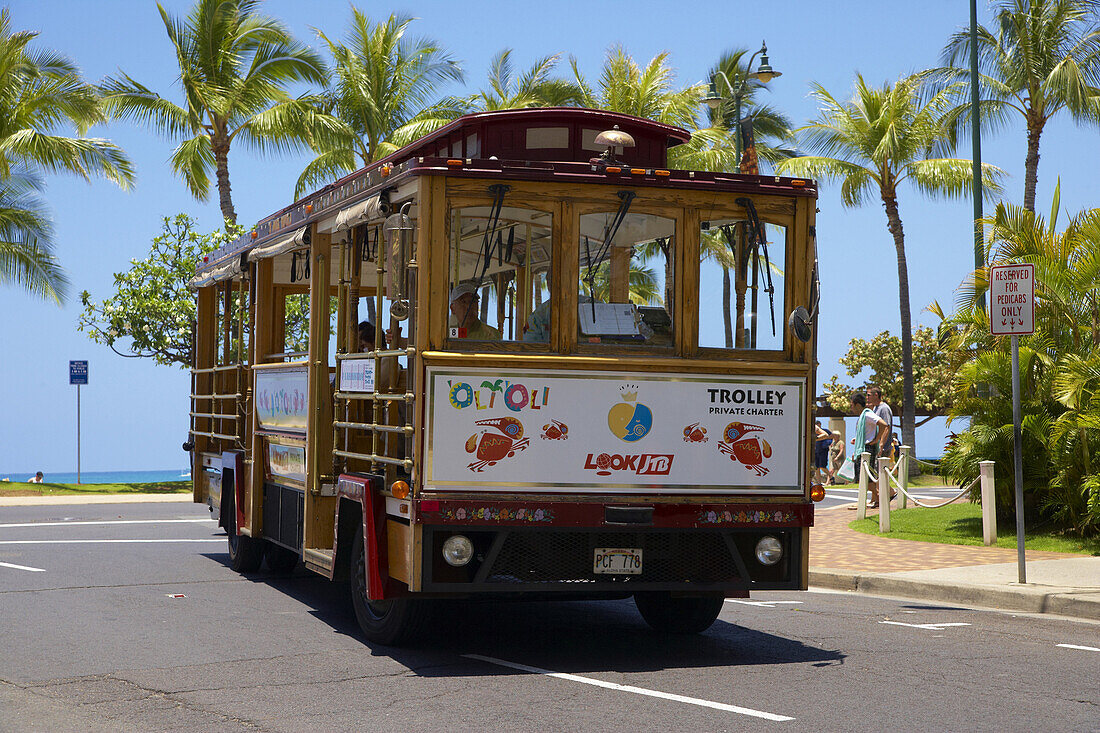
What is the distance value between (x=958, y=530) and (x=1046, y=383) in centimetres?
216

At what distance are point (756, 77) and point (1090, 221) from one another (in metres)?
11.2

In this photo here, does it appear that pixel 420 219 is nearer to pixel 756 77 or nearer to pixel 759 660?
pixel 759 660

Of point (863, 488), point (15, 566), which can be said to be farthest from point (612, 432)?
point (863, 488)

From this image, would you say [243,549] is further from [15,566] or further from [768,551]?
[768,551]

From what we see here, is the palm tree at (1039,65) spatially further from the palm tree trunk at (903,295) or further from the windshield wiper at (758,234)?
the windshield wiper at (758,234)

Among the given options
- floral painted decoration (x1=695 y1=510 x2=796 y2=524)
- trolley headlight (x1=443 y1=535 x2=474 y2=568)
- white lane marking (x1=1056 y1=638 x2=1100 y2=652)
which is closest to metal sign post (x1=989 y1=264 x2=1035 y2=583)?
white lane marking (x1=1056 y1=638 x2=1100 y2=652)

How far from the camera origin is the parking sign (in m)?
10.6

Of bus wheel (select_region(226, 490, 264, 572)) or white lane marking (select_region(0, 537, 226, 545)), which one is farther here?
white lane marking (select_region(0, 537, 226, 545))

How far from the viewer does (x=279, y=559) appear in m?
11.9

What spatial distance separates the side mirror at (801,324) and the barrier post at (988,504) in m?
6.45

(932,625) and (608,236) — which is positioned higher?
(608,236)

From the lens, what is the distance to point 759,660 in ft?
25.8

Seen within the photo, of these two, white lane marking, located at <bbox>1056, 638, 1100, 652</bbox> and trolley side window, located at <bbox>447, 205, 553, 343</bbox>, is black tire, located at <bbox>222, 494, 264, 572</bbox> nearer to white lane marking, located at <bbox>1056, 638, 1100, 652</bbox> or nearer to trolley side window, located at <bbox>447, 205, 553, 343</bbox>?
trolley side window, located at <bbox>447, 205, 553, 343</bbox>

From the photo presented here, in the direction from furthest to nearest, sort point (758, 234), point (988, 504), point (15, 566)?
point (988, 504) < point (15, 566) < point (758, 234)
